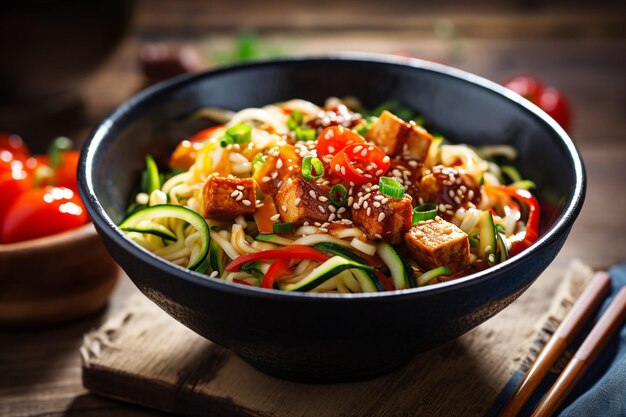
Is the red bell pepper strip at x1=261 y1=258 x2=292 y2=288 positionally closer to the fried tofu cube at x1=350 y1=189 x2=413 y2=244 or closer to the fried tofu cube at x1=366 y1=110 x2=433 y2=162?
the fried tofu cube at x1=350 y1=189 x2=413 y2=244

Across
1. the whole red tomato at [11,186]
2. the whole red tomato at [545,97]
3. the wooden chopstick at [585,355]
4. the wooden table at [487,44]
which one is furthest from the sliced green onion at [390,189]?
the whole red tomato at [545,97]

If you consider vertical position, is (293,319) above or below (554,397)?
above

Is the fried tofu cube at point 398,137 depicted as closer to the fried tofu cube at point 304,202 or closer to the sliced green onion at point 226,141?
the fried tofu cube at point 304,202

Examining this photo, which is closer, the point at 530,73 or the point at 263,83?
the point at 263,83

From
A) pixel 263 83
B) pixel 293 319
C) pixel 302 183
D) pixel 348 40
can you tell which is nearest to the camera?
pixel 293 319

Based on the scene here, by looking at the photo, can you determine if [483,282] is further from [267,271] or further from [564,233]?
[267,271]

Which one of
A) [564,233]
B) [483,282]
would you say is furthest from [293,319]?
[564,233]

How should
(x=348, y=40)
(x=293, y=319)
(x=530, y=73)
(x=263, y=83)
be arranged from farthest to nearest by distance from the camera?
(x=348, y=40), (x=530, y=73), (x=263, y=83), (x=293, y=319)
